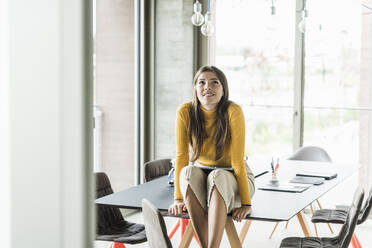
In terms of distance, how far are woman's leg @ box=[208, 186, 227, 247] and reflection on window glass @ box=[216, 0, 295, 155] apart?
327cm

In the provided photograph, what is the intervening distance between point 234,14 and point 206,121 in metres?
3.20

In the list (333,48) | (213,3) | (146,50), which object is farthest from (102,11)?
(333,48)

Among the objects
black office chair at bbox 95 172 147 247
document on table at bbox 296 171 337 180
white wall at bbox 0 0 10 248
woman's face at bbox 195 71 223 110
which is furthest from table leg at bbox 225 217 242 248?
white wall at bbox 0 0 10 248

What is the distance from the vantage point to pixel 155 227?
241 centimetres

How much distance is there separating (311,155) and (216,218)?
2565mm

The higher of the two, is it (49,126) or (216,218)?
(49,126)

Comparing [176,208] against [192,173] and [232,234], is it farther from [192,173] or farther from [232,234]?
[232,234]

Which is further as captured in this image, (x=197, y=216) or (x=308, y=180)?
(x=308, y=180)

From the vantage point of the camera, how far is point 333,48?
5891mm

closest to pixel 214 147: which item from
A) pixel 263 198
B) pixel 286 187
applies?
pixel 263 198

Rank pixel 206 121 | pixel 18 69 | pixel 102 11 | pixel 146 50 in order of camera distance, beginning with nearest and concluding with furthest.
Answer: pixel 18 69, pixel 206 121, pixel 102 11, pixel 146 50

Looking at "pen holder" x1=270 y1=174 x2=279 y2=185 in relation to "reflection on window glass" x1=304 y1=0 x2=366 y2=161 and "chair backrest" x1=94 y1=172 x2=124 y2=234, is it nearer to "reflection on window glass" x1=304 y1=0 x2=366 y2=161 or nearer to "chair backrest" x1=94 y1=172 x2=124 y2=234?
"chair backrest" x1=94 y1=172 x2=124 y2=234

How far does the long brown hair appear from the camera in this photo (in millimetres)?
3258

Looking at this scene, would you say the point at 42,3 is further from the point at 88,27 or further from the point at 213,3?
the point at 213,3
